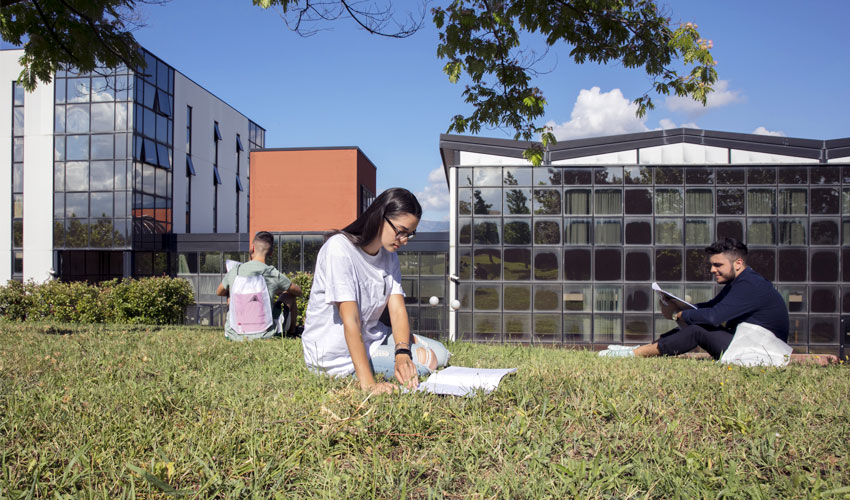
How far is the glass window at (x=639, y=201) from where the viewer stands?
1689cm

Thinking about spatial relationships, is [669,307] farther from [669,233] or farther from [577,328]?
[669,233]

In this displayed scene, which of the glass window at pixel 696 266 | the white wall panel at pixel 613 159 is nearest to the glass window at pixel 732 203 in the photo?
the glass window at pixel 696 266

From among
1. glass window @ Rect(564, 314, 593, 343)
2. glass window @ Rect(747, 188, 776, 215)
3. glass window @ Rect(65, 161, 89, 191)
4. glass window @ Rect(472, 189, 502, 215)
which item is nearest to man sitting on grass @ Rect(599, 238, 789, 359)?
glass window @ Rect(564, 314, 593, 343)

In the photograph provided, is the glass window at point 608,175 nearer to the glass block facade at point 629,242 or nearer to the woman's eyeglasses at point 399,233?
the glass block facade at point 629,242

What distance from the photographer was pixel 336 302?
3.22m

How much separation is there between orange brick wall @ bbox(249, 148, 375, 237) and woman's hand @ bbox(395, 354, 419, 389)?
2224 cm

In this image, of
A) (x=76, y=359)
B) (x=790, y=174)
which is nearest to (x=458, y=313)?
(x=790, y=174)

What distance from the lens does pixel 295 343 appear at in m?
5.35

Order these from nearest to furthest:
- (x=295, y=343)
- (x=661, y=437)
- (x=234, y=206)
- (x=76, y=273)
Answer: (x=661, y=437), (x=295, y=343), (x=76, y=273), (x=234, y=206)

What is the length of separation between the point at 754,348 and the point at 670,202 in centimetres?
1287

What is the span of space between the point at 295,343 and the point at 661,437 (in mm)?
3792

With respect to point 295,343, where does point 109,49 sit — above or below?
above

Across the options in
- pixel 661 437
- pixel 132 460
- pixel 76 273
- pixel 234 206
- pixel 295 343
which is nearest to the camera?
pixel 132 460

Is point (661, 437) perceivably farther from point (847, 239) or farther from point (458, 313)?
point (847, 239)
